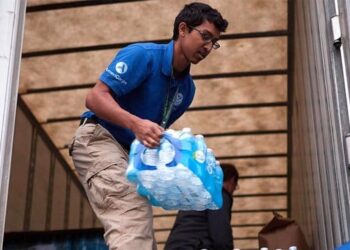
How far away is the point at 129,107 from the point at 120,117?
412 millimetres

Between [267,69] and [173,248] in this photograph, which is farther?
[267,69]

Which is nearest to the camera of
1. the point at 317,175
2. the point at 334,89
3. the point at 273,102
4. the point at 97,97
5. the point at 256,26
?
the point at 97,97

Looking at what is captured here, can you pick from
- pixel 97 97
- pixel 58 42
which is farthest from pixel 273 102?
pixel 97 97

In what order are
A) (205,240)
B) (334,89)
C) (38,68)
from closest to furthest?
(334,89) → (205,240) → (38,68)

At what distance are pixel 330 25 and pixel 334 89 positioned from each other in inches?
15.3

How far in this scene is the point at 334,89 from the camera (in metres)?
3.75

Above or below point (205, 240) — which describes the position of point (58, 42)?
above

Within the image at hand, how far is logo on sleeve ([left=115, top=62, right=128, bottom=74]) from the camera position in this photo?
3.34 m

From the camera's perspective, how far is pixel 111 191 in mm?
3268

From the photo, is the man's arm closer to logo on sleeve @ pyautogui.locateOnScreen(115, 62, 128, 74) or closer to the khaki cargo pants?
logo on sleeve @ pyautogui.locateOnScreen(115, 62, 128, 74)

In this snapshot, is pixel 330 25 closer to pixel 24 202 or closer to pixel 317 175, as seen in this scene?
pixel 317 175

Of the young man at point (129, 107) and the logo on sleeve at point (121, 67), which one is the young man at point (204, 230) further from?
the logo on sleeve at point (121, 67)

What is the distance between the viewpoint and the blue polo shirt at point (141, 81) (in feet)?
11.0

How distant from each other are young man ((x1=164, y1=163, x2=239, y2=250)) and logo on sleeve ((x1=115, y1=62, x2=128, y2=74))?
6.80 feet
